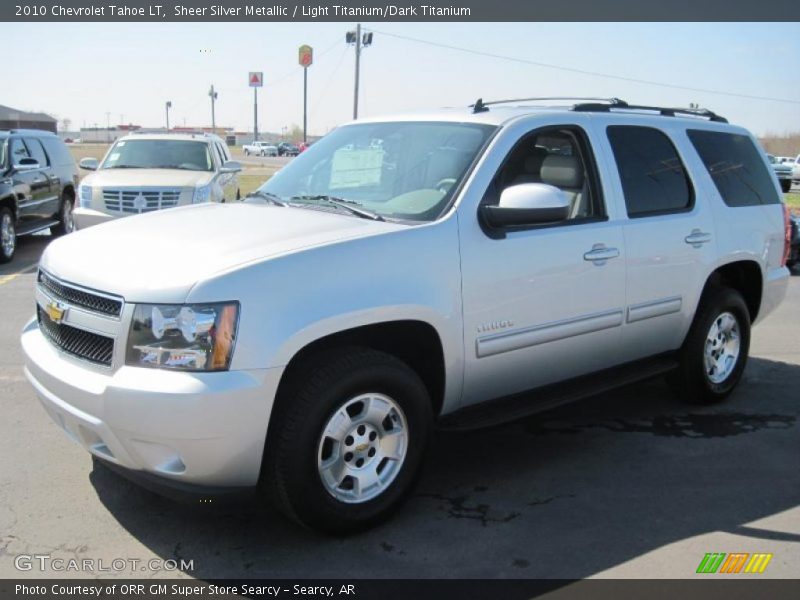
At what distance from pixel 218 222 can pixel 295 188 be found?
80 cm

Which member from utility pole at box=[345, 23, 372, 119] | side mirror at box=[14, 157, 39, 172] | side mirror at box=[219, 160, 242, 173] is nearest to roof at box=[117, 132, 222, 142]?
side mirror at box=[219, 160, 242, 173]

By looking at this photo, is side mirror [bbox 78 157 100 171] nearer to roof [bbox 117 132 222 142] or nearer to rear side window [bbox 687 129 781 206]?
roof [bbox 117 132 222 142]

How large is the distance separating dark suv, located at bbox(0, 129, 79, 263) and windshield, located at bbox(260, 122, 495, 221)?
810 centimetres

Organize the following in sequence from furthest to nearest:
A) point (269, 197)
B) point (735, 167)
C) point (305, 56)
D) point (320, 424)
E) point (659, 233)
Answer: point (305, 56), point (735, 167), point (659, 233), point (269, 197), point (320, 424)

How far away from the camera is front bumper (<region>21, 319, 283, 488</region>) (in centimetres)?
308

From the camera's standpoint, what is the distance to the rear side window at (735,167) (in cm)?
549

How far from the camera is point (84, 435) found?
341cm

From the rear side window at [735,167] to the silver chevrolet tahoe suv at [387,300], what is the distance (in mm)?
25

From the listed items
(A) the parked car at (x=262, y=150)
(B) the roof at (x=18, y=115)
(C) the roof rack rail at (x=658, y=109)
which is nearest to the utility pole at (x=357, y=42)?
(C) the roof rack rail at (x=658, y=109)

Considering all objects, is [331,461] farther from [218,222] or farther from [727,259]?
[727,259]

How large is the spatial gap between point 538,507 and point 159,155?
9.77 meters

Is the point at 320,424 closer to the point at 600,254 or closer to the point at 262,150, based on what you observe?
the point at 600,254

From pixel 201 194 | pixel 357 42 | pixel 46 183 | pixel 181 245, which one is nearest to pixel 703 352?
pixel 181 245

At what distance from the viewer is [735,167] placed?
571cm
